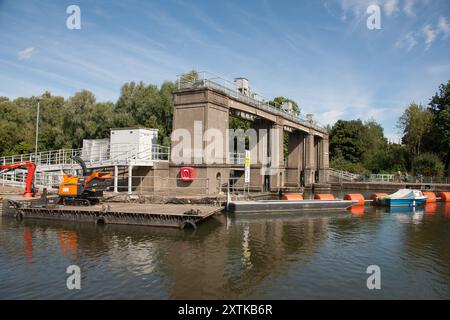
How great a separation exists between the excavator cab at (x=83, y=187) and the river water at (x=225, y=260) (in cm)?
243

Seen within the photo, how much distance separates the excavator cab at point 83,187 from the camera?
883 inches

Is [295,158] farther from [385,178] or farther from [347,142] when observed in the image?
[347,142]

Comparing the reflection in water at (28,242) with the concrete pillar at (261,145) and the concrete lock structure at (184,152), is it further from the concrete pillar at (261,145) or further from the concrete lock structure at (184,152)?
the concrete pillar at (261,145)

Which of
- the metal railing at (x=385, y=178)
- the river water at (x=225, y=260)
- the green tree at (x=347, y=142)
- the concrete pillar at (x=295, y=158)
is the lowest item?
the river water at (x=225, y=260)

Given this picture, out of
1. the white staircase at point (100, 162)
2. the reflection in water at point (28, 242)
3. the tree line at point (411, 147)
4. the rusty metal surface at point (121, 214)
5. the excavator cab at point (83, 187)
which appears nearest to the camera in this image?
the reflection in water at point (28, 242)

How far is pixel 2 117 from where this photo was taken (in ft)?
188

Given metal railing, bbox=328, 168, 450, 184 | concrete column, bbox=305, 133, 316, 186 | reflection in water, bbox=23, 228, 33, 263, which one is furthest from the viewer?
concrete column, bbox=305, 133, 316, 186

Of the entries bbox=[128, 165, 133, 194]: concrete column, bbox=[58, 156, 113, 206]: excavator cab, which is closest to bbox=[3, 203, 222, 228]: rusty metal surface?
bbox=[58, 156, 113, 206]: excavator cab

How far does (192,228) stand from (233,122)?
4148 cm

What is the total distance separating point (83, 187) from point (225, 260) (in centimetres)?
1293

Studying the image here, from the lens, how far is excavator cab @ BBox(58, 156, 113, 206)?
883 inches

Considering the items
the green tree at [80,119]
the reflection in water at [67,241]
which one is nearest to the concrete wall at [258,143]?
the reflection in water at [67,241]

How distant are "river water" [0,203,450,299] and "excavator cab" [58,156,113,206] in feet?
7.96

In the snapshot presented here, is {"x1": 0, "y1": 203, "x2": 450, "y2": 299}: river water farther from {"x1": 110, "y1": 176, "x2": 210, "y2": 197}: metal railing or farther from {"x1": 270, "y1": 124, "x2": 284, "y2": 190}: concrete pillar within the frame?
{"x1": 270, "y1": 124, "x2": 284, "y2": 190}: concrete pillar
